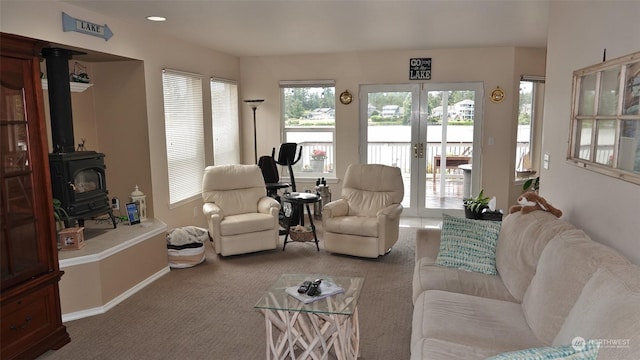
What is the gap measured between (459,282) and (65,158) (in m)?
3.16

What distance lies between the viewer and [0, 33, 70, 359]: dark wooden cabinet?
2760 millimetres

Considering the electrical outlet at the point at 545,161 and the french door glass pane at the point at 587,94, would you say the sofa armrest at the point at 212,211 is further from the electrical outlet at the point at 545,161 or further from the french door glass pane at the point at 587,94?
the french door glass pane at the point at 587,94

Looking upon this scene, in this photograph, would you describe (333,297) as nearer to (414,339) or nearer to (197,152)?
(414,339)

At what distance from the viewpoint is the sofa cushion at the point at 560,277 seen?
2.07 meters

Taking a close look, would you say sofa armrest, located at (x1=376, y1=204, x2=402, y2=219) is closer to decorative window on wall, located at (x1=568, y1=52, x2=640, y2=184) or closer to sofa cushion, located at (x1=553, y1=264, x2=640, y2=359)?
decorative window on wall, located at (x1=568, y1=52, x2=640, y2=184)

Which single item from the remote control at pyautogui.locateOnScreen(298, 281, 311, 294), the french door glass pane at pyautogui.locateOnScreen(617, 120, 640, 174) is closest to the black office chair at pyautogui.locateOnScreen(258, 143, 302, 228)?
the remote control at pyautogui.locateOnScreen(298, 281, 311, 294)

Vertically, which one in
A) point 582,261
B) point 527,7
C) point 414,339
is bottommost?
point 414,339

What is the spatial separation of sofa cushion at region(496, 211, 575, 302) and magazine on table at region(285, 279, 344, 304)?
3.42ft

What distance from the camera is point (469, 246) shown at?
3.29m

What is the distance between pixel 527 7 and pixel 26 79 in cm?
377

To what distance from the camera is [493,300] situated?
271 cm

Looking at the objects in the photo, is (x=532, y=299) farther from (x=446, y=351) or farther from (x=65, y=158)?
(x=65, y=158)

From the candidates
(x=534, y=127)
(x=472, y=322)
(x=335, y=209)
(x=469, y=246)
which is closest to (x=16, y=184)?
(x=472, y=322)

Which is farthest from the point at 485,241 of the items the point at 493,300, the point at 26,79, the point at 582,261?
the point at 26,79
